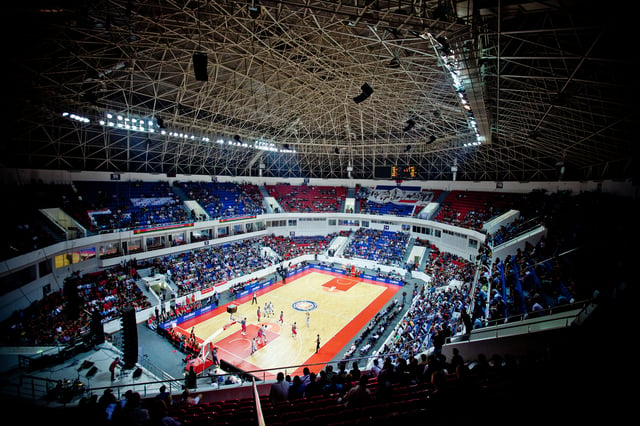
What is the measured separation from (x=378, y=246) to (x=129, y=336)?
30.9 meters

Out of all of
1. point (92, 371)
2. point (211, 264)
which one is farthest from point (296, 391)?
point (211, 264)

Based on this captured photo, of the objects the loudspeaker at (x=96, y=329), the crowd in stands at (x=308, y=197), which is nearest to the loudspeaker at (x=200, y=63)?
the loudspeaker at (x=96, y=329)

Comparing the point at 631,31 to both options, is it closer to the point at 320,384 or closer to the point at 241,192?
the point at 320,384

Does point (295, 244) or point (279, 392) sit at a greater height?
point (279, 392)

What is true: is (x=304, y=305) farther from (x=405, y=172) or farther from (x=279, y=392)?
(x=405, y=172)

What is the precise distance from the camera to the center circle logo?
2492cm

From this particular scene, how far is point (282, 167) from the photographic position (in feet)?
160

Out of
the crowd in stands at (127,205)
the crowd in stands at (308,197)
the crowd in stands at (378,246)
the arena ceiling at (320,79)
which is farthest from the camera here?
the crowd in stands at (308,197)

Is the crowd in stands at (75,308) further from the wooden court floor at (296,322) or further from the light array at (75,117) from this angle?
the light array at (75,117)

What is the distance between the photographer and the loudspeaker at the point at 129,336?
12.6m

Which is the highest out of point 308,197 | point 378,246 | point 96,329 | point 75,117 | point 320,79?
point 320,79

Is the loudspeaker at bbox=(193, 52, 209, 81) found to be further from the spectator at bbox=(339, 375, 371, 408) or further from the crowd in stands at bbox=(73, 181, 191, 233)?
the crowd in stands at bbox=(73, 181, 191, 233)

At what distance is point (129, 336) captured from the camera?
41.5 feet

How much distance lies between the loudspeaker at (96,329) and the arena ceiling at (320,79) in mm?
8237
